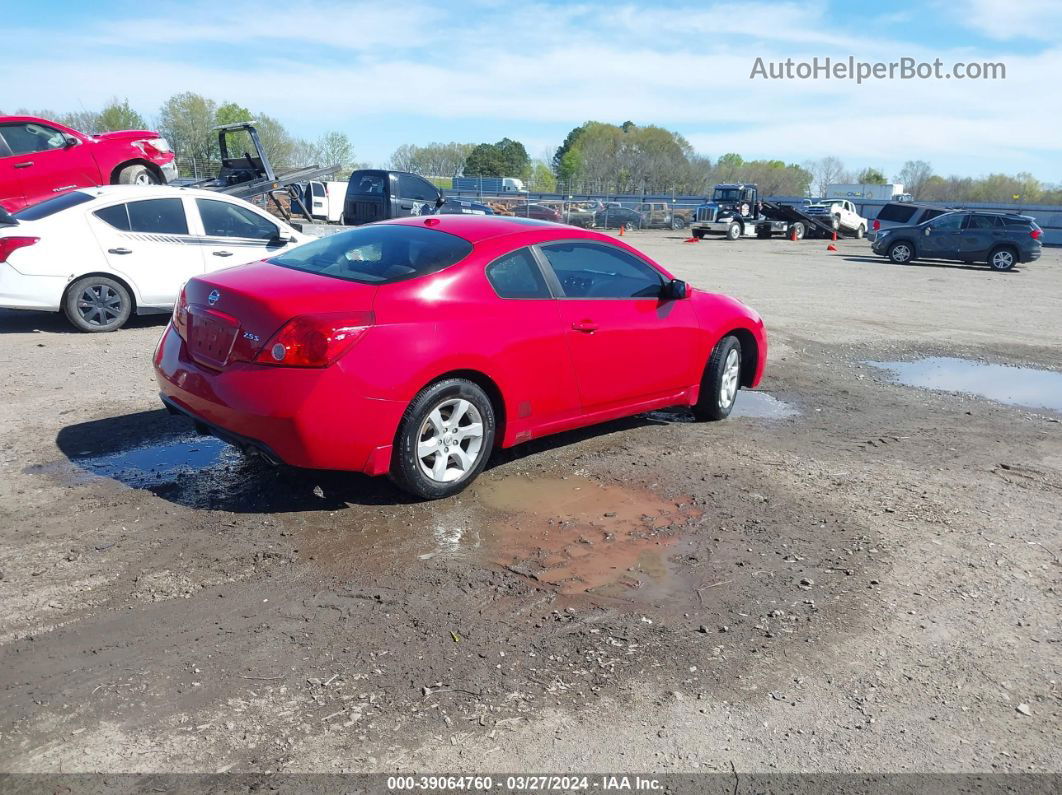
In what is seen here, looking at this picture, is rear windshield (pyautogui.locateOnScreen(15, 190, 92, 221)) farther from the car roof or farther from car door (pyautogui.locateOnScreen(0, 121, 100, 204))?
the car roof

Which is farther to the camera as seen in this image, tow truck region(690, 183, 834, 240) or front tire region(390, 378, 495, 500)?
tow truck region(690, 183, 834, 240)

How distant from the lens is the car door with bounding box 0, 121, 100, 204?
44.6ft

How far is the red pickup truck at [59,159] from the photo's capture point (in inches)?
532

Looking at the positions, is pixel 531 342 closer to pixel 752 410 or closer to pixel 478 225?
pixel 478 225

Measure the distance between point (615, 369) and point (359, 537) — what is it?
87.0 inches

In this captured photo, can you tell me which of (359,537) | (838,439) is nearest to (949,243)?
(838,439)

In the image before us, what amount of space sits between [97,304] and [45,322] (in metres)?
1.07

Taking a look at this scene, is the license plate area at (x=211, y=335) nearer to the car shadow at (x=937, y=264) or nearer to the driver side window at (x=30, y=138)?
the driver side window at (x=30, y=138)

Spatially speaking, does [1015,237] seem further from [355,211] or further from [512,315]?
[512,315]

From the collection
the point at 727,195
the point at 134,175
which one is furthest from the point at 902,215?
the point at 134,175

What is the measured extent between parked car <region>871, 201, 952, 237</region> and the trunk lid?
2879 cm

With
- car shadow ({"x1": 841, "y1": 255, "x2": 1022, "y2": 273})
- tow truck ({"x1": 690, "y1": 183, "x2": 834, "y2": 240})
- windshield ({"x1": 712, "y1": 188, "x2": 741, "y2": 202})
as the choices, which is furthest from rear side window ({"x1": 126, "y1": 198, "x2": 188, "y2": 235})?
windshield ({"x1": 712, "y1": 188, "x2": 741, "y2": 202})

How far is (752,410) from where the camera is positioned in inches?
301

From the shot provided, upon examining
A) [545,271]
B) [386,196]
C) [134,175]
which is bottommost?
[545,271]
